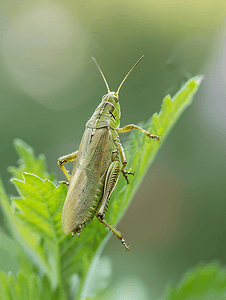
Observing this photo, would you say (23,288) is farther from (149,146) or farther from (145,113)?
(145,113)

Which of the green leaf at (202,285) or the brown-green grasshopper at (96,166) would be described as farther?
the brown-green grasshopper at (96,166)

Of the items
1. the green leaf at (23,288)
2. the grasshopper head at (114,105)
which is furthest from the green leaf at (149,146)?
the grasshopper head at (114,105)

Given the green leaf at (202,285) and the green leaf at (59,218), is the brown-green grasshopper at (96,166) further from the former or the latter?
the green leaf at (202,285)

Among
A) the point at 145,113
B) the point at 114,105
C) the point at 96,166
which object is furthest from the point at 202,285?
the point at 145,113

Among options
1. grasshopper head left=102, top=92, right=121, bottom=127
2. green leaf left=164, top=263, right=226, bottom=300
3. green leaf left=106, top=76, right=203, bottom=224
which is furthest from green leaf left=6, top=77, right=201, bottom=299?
grasshopper head left=102, top=92, right=121, bottom=127

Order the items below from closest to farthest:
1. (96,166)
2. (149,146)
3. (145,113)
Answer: (149,146)
(96,166)
(145,113)

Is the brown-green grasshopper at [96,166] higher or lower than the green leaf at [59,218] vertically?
higher

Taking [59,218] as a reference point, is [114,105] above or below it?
above
